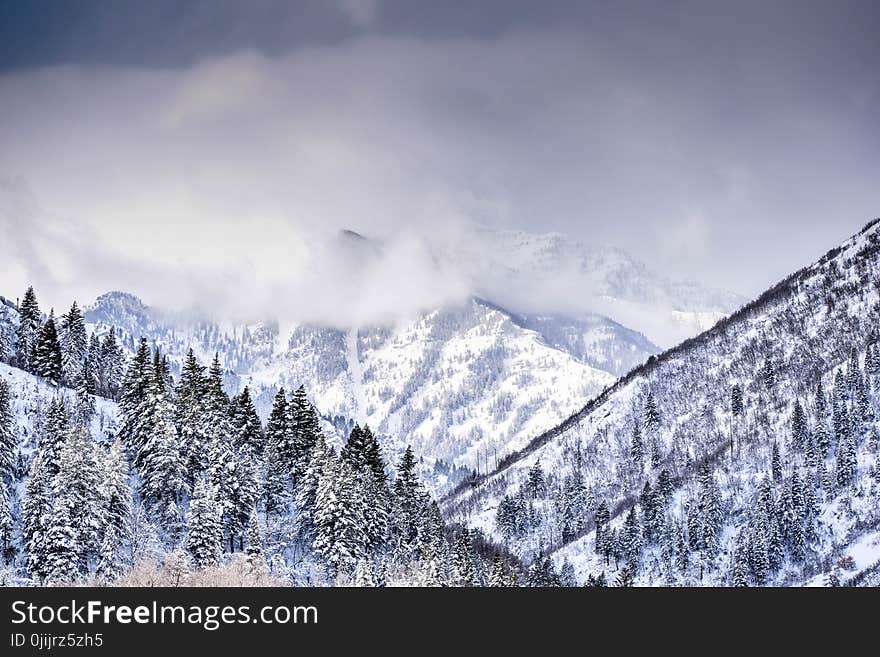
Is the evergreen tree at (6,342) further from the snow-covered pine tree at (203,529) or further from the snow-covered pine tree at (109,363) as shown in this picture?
the snow-covered pine tree at (203,529)

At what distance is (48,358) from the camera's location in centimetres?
11612

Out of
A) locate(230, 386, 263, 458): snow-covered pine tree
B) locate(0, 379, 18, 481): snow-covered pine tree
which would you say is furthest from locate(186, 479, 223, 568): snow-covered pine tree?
locate(0, 379, 18, 481): snow-covered pine tree

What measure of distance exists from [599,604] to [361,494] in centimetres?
5574

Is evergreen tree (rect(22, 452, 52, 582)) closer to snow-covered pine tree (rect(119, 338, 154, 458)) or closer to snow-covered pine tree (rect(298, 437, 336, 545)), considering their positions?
snow-covered pine tree (rect(119, 338, 154, 458))

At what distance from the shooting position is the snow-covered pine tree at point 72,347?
5011 inches

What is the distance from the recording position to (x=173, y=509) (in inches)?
3142

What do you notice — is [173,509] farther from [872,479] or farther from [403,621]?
[872,479]

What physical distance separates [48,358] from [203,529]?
57.6 meters

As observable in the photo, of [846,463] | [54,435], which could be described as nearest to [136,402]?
[54,435]

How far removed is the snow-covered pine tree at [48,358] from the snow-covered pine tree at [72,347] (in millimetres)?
4863

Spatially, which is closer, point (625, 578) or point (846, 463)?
point (625, 578)

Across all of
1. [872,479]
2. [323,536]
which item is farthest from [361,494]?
[872,479]

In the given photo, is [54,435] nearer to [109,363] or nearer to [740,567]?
[109,363]

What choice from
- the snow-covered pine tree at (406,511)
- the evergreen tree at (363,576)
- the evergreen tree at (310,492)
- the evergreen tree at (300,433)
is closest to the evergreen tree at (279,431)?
the evergreen tree at (300,433)
